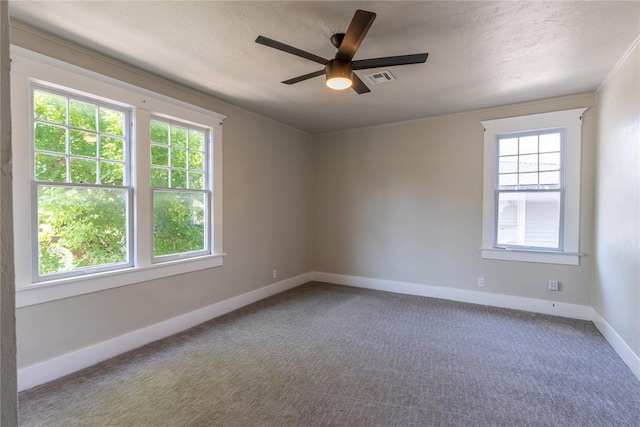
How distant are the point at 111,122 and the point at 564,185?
199 inches

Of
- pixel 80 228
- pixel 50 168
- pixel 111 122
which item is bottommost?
pixel 80 228

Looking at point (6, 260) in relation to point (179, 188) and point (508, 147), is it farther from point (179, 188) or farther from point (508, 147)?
point (508, 147)

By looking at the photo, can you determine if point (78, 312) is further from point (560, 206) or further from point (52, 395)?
point (560, 206)

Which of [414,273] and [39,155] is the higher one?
[39,155]

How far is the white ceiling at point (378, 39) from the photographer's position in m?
2.07

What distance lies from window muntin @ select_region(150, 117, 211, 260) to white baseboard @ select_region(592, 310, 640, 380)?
421 centimetres

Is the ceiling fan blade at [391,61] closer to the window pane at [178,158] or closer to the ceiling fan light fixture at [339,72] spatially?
the ceiling fan light fixture at [339,72]

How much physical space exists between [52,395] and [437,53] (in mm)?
3983

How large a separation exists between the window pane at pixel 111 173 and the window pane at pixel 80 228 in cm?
9

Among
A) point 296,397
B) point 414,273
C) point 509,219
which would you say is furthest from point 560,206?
point 296,397

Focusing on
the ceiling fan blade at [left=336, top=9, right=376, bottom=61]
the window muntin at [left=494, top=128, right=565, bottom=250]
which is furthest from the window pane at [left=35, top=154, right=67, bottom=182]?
the window muntin at [left=494, top=128, right=565, bottom=250]

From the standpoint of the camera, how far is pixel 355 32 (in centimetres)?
191

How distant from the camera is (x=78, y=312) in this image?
2.59m

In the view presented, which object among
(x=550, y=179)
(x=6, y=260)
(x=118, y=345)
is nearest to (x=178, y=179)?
(x=118, y=345)
